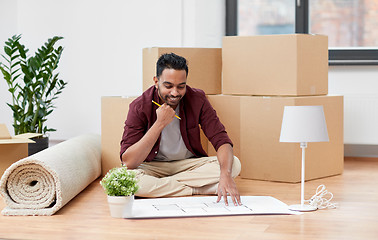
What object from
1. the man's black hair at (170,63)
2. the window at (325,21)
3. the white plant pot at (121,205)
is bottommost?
the white plant pot at (121,205)

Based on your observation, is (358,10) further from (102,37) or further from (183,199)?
(183,199)

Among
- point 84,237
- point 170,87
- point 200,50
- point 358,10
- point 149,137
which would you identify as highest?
point 358,10

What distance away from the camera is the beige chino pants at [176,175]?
8.86 feet

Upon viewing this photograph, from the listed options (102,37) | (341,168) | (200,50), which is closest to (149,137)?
(200,50)

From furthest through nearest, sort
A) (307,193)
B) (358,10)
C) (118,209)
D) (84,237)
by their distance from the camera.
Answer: (358,10)
(307,193)
(118,209)
(84,237)

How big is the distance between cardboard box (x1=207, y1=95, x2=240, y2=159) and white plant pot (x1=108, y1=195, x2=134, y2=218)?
116 cm

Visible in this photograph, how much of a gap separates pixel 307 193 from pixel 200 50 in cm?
112

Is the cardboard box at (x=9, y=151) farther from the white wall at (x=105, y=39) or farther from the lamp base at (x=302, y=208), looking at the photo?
the lamp base at (x=302, y=208)

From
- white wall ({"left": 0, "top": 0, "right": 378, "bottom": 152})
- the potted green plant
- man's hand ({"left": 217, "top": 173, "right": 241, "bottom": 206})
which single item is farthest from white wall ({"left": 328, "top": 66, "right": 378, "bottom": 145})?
the potted green plant

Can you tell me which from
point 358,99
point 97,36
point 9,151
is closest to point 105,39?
point 97,36

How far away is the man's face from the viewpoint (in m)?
2.61

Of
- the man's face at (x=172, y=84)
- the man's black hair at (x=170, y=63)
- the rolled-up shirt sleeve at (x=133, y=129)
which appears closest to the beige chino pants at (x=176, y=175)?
the rolled-up shirt sleeve at (x=133, y=129)

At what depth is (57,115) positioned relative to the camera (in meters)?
4.45

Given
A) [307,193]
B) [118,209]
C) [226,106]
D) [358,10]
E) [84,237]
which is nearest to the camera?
[84,237]
